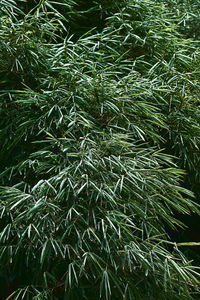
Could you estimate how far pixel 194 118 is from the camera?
2.39 meters

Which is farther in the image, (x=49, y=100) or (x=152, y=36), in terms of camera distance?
(x=152, y=36)

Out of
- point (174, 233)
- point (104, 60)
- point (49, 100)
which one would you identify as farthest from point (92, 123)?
point (174, 233)

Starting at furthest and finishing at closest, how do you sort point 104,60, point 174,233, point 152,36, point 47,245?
point 174,233 < point 152,36 < point 104,60 < point 47,245

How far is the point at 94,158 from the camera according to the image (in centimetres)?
186

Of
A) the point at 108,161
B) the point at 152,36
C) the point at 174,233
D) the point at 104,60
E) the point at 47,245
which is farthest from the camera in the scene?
the point at 174,233

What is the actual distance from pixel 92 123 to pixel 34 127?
0.27 m

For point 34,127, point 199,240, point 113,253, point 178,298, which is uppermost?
point 34,127

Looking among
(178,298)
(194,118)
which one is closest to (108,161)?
(178,298)

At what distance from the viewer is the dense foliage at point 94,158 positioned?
5.63 feet

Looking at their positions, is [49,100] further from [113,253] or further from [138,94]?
[113,253]

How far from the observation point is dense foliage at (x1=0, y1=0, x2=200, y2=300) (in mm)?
1716

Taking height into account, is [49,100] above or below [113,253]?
above

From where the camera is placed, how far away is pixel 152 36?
2.50 metres

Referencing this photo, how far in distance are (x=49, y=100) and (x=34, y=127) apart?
0.14 meters
